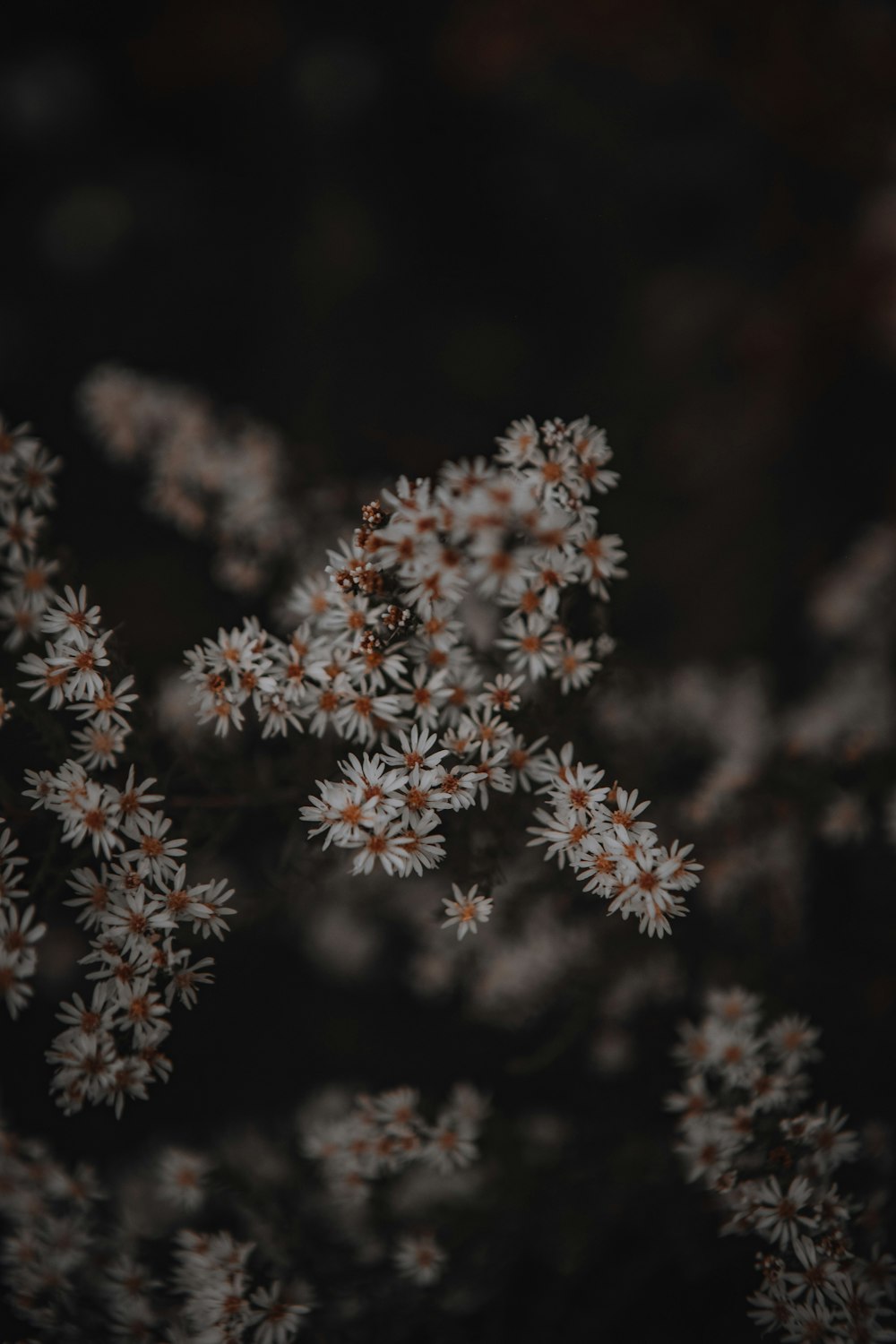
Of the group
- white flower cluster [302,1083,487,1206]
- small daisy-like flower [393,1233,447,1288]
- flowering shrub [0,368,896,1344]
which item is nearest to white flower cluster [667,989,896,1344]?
flowering shrub [0,368,896,1344]

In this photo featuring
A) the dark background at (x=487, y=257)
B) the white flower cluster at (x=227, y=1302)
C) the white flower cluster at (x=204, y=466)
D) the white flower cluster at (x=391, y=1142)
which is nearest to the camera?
the white flower cluster at (x=227, y=1302)

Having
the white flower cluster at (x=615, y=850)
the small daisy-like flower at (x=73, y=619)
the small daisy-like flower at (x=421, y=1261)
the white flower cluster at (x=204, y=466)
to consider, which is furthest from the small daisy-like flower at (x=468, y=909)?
the white flower cluster at (x=204, y=466)

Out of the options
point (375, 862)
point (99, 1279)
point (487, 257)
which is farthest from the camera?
point (487, 257)

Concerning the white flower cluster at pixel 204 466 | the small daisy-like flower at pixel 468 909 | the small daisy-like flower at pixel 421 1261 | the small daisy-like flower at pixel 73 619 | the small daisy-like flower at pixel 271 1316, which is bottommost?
the small daisy-like flower at pixel 271 1316

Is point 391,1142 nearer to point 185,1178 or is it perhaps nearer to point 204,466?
point 185,1178

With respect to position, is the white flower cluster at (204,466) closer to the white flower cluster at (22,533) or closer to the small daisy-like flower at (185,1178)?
the white flower cluster at (22,533)

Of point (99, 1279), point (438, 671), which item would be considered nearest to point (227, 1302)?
point (99, 1279)
